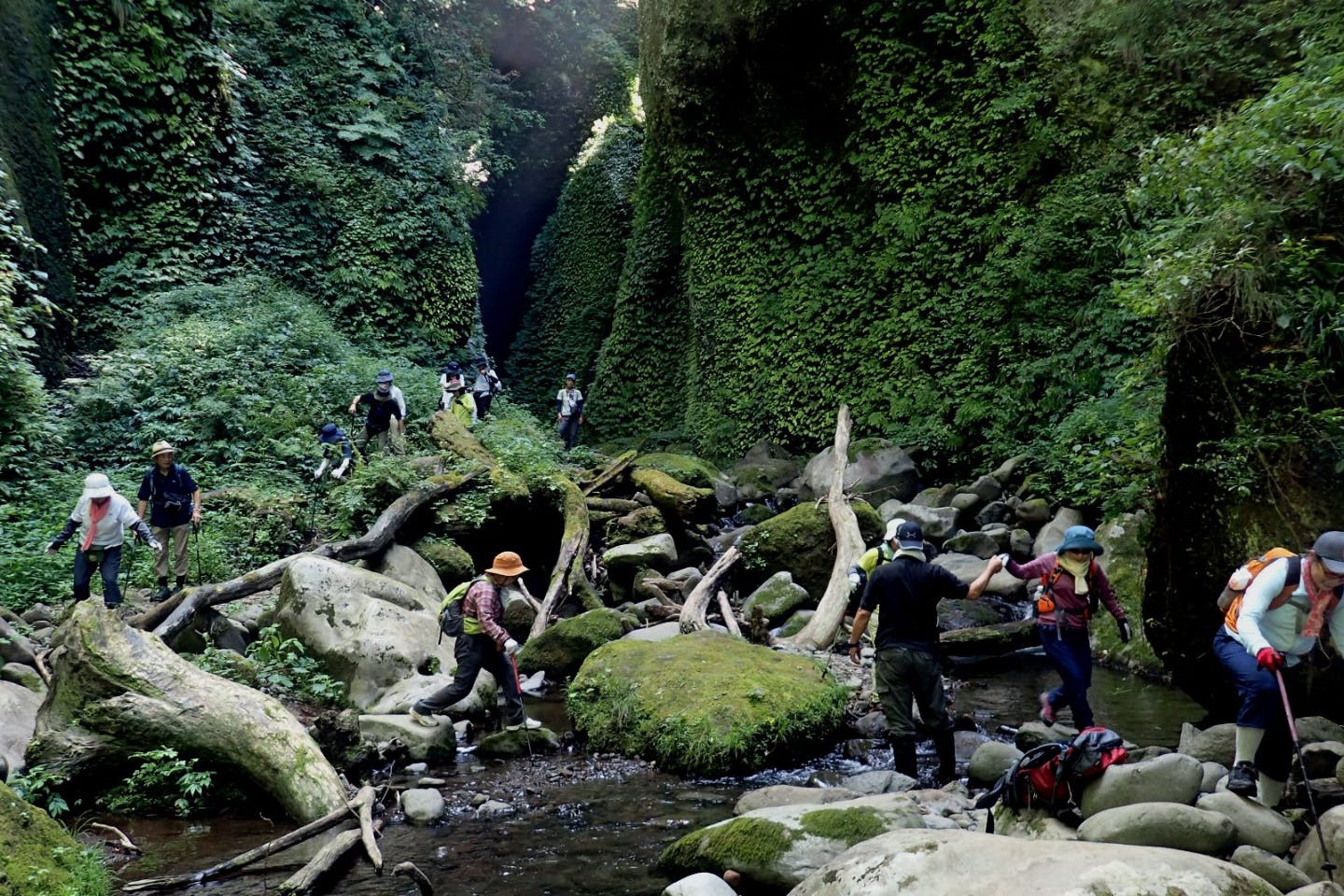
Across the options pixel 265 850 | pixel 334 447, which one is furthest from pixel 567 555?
pixel 265 850

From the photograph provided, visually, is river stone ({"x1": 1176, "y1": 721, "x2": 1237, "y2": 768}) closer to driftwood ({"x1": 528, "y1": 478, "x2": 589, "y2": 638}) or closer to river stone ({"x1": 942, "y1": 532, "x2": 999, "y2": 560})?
river stone ({"x1": 942, "y1": 532, "x2": 999, "y2": 560})

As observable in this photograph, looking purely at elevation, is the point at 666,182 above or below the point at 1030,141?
above

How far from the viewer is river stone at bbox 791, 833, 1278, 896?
Answer: 3572 millimetres

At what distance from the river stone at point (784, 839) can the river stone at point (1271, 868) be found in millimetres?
1625

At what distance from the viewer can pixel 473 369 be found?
2573cm

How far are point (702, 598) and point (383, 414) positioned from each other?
7.06m

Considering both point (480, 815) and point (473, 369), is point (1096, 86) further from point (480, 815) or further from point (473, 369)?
point (473, 369)

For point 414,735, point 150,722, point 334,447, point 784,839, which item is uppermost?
point 334,447

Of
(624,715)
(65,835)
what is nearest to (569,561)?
(624,715)

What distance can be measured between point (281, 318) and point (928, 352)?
13.0 meters

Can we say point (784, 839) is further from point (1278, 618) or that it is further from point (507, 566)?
point (507, 566)

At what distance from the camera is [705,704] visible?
24.1 ft

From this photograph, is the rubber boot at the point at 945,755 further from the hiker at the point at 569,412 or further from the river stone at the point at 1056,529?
the hiker at the point at 569,412

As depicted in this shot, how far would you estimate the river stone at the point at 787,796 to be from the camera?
589 cm
